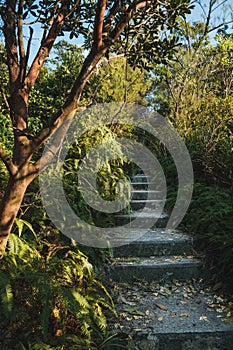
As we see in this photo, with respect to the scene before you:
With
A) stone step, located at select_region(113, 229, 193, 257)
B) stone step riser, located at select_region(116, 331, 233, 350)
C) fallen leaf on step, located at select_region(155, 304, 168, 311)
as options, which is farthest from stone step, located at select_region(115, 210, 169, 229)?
stone step riser, located at select_region(116, 331, 233, 350)

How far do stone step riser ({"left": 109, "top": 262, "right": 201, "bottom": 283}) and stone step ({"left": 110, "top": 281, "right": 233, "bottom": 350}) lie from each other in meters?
0.10

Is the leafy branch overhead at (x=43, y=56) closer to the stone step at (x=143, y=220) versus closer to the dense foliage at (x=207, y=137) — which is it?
the dense foliage at (x=207, y=137)

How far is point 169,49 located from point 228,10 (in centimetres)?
623

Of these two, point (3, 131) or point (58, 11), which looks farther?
point (3, 131)

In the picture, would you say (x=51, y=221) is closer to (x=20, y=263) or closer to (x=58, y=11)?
(x=20, y=263)

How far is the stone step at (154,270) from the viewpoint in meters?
3.23

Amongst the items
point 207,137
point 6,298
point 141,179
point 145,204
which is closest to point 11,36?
point 6,298

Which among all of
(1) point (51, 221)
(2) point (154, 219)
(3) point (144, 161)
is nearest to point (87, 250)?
(1) point (51, 221)

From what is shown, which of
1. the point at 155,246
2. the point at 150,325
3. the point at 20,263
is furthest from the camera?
the point at 155,246

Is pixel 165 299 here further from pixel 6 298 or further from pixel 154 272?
pixel 6 298

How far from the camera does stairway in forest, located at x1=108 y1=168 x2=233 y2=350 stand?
2.26 metres

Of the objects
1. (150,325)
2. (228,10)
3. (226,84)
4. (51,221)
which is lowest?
(150,325)

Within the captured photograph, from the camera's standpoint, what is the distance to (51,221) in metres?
3.15

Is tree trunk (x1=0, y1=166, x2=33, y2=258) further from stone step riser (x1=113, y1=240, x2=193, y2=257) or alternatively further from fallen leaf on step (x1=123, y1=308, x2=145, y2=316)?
stone step riser (x1=113, y1=240, x2=193, y2=257)
